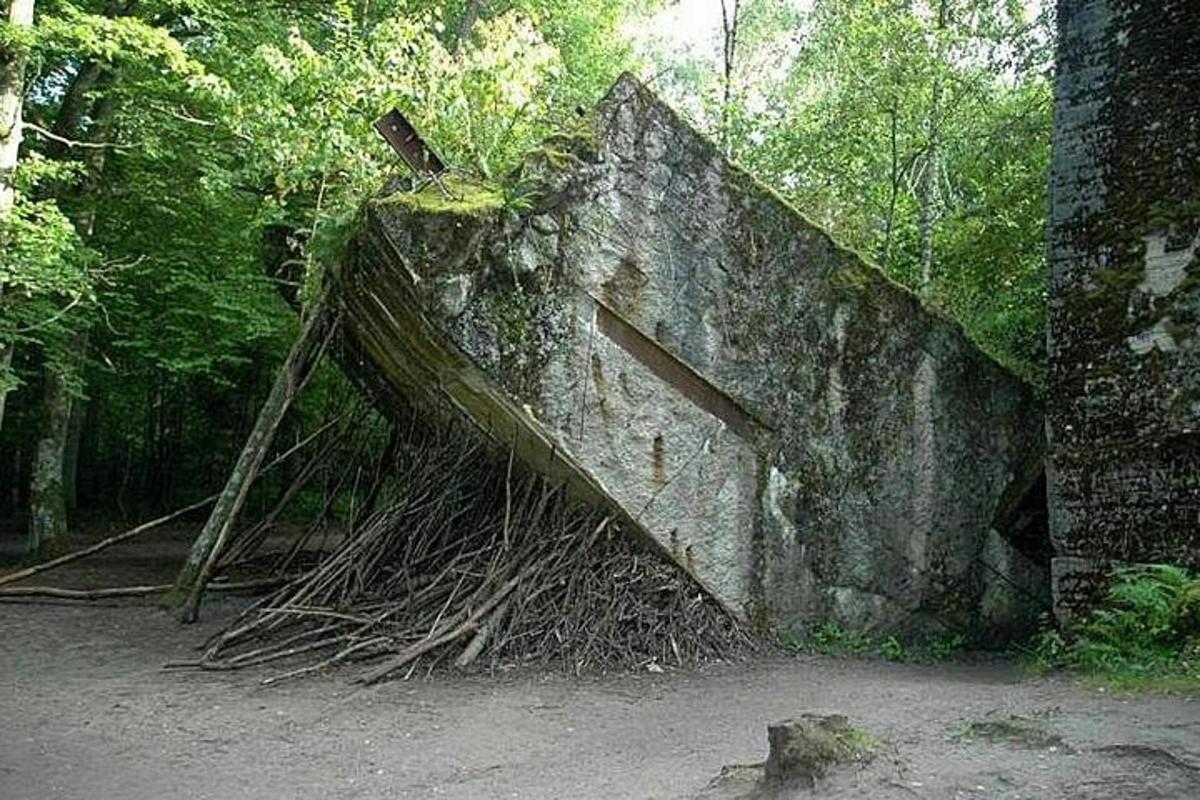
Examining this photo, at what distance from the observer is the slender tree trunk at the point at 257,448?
977cm

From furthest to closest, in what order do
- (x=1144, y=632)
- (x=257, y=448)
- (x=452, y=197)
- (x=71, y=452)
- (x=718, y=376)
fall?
(x=71, y=452)
(x=257, y=448)
(x=718, y=376)
(x=452, y=197)
(x=1144, y=632)

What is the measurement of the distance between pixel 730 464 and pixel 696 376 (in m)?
0.79

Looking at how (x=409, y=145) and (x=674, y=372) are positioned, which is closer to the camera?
(x=674, y=372)

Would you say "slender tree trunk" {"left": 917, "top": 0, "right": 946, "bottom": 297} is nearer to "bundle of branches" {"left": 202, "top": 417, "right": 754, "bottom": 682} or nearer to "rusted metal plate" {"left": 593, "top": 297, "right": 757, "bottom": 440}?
"rusted metal plate" {"left": 593, "top": 297, "right": 757, "bottom": 440}

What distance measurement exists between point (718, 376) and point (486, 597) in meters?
2.58

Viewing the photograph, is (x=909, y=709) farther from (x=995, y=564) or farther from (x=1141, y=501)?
(x=995, y=564)

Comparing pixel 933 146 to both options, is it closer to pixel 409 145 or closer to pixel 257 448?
pixel 409 145

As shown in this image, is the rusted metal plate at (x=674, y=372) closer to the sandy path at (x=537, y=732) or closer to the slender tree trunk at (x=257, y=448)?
the sandy path at (x=537, y=732)

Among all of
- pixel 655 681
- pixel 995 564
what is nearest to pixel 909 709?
pixel 655 681

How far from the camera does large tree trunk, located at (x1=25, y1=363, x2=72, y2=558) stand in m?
13.5

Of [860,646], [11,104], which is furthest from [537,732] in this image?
[11,104]

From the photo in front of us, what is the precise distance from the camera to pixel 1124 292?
7.86m

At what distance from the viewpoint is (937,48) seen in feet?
42.8

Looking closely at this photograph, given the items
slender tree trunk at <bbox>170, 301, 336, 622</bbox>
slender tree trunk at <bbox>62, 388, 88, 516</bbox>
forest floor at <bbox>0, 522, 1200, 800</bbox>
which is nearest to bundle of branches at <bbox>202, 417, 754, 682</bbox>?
forest floor at <bbox>0, 522, 1200, 800</bbox>
